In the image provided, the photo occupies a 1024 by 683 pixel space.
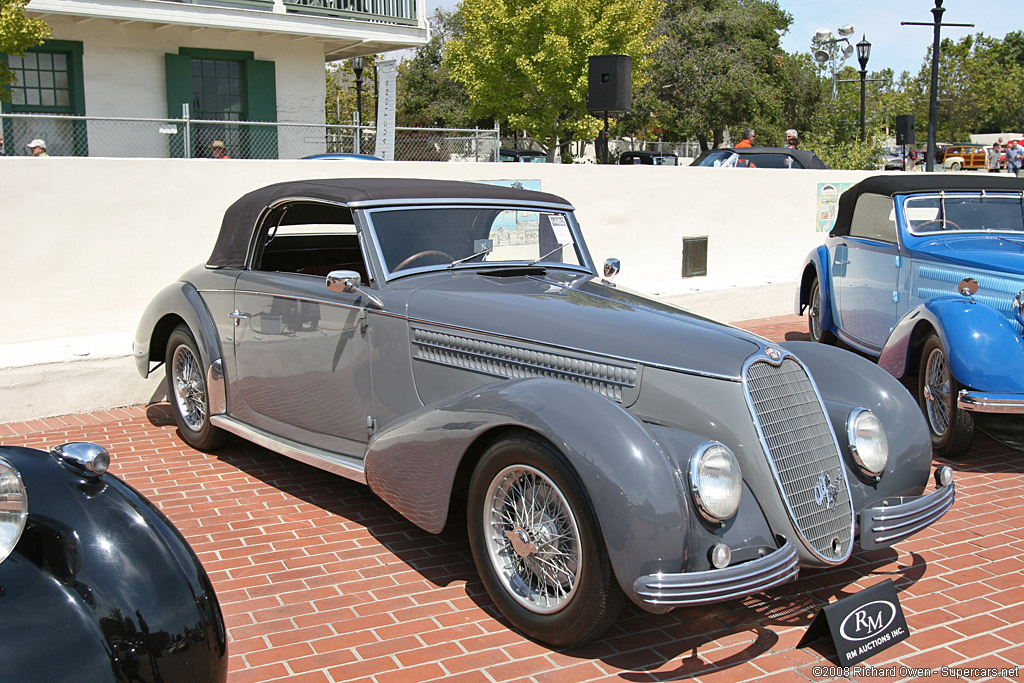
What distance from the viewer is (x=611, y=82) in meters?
12.2

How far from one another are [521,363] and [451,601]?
1.03m

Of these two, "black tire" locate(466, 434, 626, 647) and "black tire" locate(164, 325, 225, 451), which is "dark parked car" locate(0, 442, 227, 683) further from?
"black tire" locate(164, 325, 225, 451)

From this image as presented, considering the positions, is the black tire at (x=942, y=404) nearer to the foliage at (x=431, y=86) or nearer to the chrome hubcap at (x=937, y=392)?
the chrome hubcap at (x=937, y=392)

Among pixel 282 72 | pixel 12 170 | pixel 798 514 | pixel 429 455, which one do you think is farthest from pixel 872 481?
pixel 282 72

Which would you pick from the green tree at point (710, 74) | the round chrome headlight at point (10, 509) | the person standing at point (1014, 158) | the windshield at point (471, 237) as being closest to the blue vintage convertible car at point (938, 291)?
the windshield at point (471, 237)

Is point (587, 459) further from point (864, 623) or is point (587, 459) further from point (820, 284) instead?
point (820, 284)

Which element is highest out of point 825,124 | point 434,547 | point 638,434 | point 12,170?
point 825,124

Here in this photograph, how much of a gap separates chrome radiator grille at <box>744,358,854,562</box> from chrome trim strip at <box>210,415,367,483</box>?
1.86 metres

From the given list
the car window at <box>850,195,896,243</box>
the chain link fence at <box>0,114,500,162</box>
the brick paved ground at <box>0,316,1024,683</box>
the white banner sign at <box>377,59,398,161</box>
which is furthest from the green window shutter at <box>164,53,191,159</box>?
the brick paved ground at <box>0,316,1024,683</box>

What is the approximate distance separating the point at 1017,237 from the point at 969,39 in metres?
61.7

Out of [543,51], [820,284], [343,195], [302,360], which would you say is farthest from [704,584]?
[543,51]

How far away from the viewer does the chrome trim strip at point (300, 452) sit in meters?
4.50

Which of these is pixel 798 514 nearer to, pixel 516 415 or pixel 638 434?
pixel 638 434

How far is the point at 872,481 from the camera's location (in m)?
3.78
